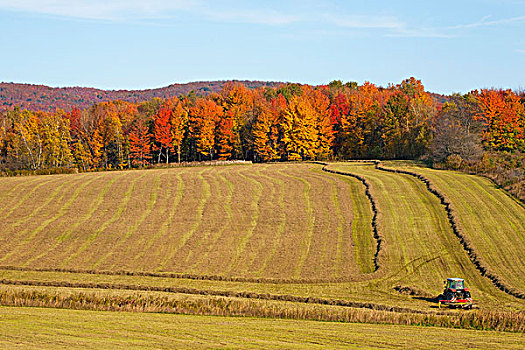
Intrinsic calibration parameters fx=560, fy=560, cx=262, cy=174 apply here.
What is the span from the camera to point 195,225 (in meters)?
50.7

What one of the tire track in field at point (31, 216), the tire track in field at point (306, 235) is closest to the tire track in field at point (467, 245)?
the tire track in field at point (306, 235)

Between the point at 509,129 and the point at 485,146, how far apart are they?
30.3ft

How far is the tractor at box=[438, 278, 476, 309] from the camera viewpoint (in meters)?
30.6

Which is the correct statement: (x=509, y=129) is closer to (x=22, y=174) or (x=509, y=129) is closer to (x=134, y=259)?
(x=134, y=259)

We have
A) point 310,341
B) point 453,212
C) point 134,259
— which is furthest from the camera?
point 453,212

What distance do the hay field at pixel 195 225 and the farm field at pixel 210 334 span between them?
507 inches

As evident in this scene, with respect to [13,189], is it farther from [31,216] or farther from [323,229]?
[323,229]

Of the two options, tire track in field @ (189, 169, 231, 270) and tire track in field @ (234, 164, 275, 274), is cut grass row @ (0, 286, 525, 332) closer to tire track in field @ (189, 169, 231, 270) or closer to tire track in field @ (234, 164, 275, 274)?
tire track in field @ (234, 164, 275, 274)

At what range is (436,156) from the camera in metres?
79.8

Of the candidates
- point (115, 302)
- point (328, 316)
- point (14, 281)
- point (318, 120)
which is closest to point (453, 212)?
point (328, 316)

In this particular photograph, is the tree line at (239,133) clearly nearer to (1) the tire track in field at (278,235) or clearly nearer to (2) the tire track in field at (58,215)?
(2) the tire track in field at (58,215)

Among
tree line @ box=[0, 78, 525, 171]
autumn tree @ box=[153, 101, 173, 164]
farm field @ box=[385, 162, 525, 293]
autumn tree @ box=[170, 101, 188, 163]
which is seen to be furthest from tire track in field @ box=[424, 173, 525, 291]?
autumn tree @ box=[153, 101, 173, 164]

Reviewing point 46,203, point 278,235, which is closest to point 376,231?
point 278,235

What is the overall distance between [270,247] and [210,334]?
2193 centimetres
